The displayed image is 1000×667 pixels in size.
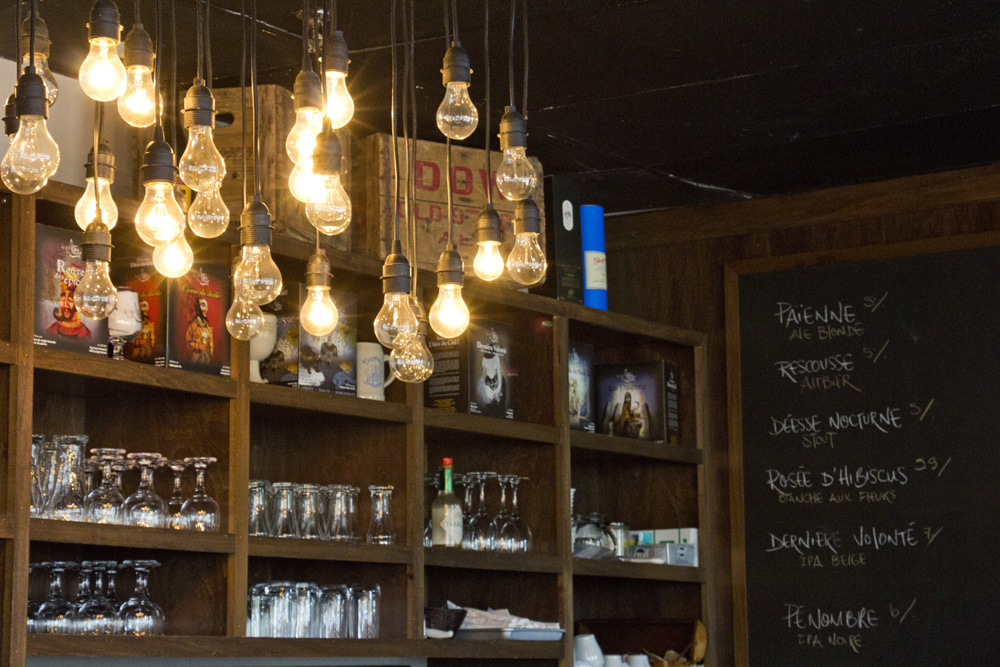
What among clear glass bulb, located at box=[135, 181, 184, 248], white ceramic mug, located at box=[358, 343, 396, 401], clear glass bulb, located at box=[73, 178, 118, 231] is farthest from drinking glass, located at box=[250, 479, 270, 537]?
clear glass bulb, located at box=[135, 181, 184, 248]

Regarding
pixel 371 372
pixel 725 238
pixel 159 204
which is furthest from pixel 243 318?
pixel 725 238

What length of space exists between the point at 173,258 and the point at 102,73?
1.06 feet

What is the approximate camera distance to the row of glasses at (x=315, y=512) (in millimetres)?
3008

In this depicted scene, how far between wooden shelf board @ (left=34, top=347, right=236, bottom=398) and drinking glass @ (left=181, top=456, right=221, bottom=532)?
0.14 meters

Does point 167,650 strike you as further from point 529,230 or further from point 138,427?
point 529,230

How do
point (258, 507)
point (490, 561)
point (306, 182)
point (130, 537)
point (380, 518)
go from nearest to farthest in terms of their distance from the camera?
point (306, 182), point (130, 537), point (258, 507), point (380, 518), point (490, 561)

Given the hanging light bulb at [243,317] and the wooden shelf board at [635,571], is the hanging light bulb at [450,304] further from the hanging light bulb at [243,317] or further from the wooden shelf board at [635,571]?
the wooden shelf board at [635,571]

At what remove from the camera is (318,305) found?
2.20 m

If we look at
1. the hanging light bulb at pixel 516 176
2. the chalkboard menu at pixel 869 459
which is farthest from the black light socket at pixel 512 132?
the chalkboard menu at pixel 869 459

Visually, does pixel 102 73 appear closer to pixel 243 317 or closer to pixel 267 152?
pixel 243 317

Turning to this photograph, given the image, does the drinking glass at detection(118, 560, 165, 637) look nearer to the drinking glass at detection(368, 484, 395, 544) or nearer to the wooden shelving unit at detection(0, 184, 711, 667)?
the wooden shelving unit at detection(0, 184, 711, 667)

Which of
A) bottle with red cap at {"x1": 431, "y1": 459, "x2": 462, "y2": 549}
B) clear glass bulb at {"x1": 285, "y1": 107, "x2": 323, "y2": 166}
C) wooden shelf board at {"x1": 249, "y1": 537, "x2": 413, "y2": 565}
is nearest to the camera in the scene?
clear glass bulb at {"x1": 285, "y1": 107, "x2": 323, "y2": 166}

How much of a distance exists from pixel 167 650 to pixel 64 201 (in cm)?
86

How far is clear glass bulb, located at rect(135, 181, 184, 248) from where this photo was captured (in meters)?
1.87
